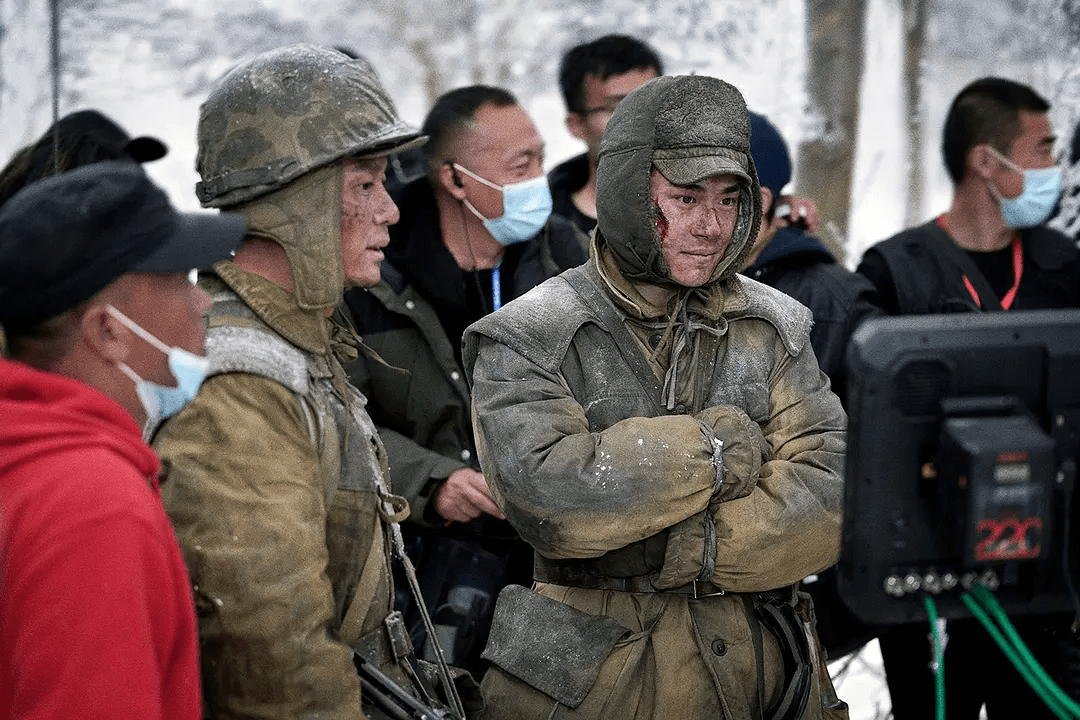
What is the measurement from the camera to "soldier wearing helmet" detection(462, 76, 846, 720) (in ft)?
9.01

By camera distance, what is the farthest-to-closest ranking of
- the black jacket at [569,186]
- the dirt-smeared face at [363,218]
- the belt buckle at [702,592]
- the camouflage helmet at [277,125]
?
the black jacket at [569,186] < the belt buckle at [702,592] < the dirt-smeared face at [363,218] < the camouflage helmet at [277,125]

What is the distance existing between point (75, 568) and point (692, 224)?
167cm

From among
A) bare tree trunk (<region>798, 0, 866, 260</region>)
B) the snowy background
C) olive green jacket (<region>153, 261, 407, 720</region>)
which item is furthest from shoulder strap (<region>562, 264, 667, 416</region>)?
bare tree trunk (<region>798, 0, 866, 260</region>)

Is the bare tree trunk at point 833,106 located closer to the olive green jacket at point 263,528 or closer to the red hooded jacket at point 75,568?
the olive green jacket at point 263,528

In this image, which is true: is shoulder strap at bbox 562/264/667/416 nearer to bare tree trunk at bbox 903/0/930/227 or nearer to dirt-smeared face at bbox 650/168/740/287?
dirt-smeared face at bbox 650/168/740/287

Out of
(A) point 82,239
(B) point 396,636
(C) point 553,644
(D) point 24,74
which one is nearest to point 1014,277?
(C) point 553,644

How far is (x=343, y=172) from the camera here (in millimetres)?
2697

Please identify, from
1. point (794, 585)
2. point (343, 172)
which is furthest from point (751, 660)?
point (343, 172)

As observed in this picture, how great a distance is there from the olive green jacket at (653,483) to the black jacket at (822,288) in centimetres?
121

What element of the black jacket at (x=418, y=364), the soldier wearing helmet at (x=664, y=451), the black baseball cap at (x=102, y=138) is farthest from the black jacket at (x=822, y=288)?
the black baseball cap at (x=102, y=138)

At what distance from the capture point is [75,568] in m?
1.76

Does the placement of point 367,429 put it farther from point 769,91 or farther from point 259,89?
point 769,91

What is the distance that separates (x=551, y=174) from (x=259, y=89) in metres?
3.00

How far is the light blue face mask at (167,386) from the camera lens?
206 centimetres
